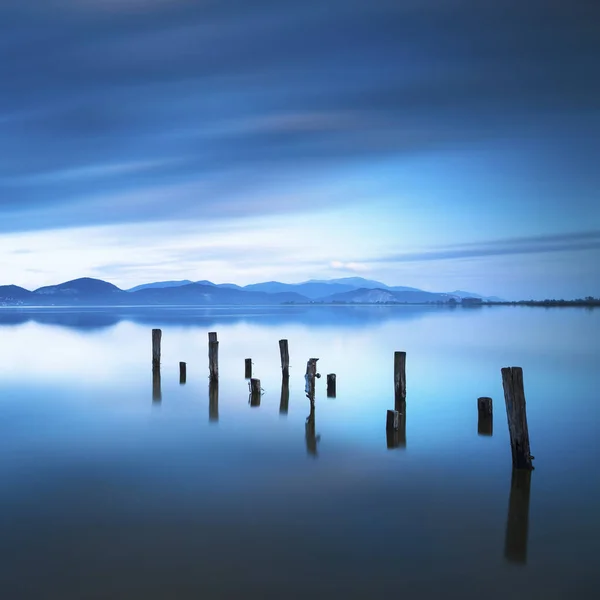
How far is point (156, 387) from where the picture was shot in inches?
800

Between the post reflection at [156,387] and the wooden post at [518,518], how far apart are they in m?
11.2

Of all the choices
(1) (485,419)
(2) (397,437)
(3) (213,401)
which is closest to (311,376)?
(2) (397,437)

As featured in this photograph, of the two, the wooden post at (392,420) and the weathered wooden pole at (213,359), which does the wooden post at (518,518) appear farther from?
the weathered wooden pole at (213,359)

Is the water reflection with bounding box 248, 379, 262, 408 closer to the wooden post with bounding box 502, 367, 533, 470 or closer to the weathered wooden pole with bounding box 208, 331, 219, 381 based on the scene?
the weathered wooden pole with bounding box 208, 331, 219, 381

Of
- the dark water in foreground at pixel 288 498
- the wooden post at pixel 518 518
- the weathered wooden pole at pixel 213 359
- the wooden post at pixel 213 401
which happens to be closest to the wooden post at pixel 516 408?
the wooden post at pixel 518 518

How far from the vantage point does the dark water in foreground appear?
652 centimetres

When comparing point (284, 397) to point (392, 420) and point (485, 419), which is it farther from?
point (485, 419)

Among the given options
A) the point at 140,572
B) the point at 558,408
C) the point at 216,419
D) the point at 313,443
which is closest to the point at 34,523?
the point at 140,572

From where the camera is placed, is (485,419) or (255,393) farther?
(255,393)

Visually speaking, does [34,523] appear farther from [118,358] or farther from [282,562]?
[118,358]

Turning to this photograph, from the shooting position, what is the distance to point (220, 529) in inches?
306

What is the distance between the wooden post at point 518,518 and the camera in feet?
23.7

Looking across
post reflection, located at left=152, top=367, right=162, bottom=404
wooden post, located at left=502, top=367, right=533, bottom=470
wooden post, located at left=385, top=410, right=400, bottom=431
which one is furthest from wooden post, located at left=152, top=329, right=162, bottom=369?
wooden post, located at left=502, top=367, right=533, bottom=470

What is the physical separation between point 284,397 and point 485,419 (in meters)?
6.30
